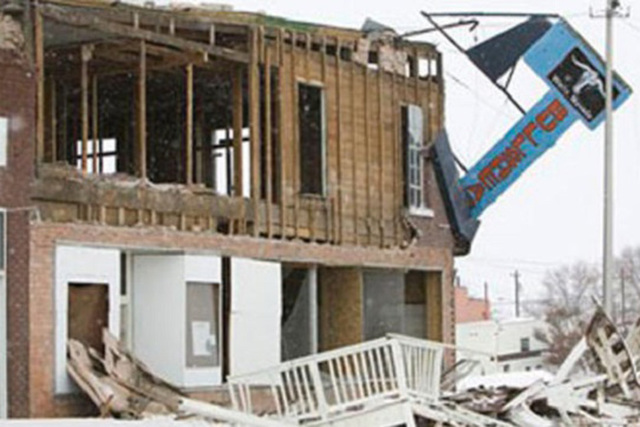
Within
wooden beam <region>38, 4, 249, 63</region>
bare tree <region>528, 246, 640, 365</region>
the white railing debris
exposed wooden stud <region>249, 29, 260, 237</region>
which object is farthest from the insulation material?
bare tree <region>528, 246, 640, 365</region>

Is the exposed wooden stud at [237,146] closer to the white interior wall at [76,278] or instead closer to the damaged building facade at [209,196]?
the damaged building facade at [209,196]

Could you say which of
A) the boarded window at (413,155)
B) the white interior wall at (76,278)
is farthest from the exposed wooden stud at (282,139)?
the white interior wall at (76,278)

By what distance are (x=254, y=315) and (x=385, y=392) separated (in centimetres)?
544

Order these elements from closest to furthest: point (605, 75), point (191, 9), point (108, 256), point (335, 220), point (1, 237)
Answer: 1. point (1, 237)
2. point (108, 256)
3. point (191, 9)
4. point (335, 220)
5. point (605, 75)

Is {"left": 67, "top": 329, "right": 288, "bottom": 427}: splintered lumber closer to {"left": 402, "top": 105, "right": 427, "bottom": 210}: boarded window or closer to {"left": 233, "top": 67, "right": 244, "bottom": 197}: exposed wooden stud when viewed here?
{"left": 233, "top": 67, "right": 244, "bottom": 197}: exposed wooden stud

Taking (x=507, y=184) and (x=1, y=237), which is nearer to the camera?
(x=1, y=237)

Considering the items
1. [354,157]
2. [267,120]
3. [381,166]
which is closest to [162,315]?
[267,120]

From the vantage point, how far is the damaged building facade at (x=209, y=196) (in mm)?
21062

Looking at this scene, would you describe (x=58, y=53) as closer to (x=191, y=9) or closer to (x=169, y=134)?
(x=191, y=9)

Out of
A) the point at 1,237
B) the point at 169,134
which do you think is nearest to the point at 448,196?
the point at 169,134

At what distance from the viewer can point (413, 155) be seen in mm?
30844

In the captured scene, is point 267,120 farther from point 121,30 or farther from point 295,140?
point 121,30

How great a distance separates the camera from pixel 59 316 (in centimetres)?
2114

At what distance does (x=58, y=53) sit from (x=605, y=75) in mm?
11754
